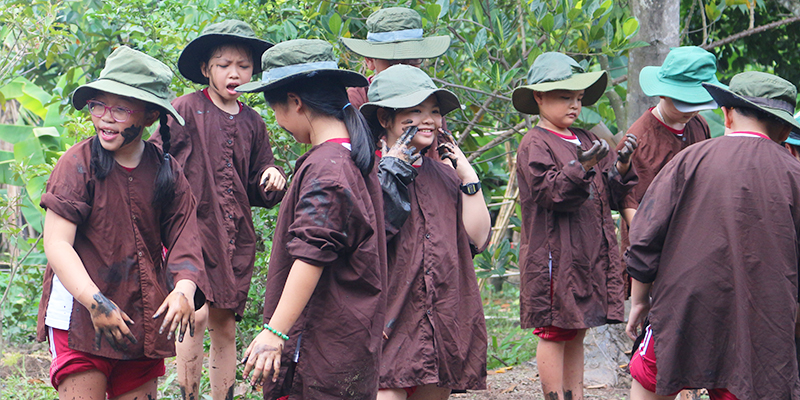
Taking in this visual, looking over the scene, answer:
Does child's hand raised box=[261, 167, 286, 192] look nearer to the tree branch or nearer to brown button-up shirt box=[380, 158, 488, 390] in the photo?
brown button-up shirt box=[380, 158, 488, 390]

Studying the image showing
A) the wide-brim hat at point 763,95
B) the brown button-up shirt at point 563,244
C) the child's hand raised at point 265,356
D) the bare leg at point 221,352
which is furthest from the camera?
the bare leg at point 221,352

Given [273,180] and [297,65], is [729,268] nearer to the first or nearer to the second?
[297,65]

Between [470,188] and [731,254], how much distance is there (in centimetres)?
110

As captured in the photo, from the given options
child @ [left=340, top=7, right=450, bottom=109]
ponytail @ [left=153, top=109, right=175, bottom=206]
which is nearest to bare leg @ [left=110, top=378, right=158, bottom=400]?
ponytail @ [left=153, top=109, right=175, bottom=206]

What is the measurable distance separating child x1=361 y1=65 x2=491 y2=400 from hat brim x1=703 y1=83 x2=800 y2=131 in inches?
41.8

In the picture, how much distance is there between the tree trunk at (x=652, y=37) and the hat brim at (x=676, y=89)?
73cm

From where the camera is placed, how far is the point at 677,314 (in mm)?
2928

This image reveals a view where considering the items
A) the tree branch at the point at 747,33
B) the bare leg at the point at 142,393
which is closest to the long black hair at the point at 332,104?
the bare leg at the point at 142,393

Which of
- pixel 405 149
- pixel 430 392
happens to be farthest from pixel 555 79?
pixel 430 392

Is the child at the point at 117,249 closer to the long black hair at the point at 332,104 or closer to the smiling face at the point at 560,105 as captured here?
the long black hair at the point at 332,104

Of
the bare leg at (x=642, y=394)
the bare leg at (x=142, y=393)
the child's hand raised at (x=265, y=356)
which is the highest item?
the child's hand raised at (x=265, y=356)

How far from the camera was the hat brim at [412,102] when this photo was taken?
10.00 ft

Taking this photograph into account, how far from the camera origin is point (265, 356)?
2.36m

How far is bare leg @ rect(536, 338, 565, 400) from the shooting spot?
3760 millimetres
